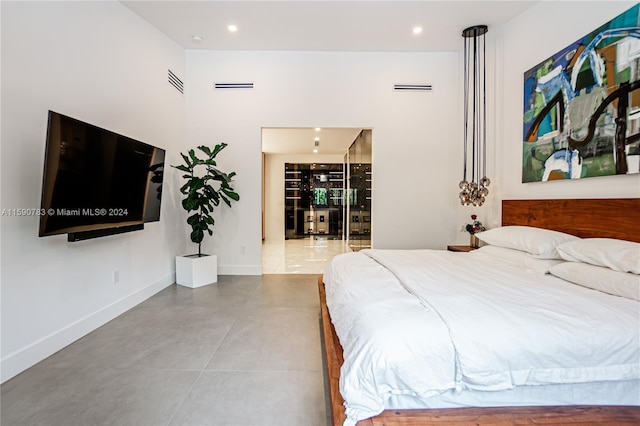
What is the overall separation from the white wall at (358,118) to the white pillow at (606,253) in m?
2.37

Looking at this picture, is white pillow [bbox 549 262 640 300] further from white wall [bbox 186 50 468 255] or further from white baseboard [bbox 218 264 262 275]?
white baseboard [bbox 218 264 262 275]

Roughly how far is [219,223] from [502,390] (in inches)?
160

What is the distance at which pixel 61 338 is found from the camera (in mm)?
2305

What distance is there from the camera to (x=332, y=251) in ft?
22.4

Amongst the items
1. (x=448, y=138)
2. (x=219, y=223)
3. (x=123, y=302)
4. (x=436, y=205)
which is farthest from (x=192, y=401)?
(x=448, y=138)

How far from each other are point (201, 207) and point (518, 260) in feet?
12.4

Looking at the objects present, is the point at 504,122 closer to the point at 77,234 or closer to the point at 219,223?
the point at 219,223

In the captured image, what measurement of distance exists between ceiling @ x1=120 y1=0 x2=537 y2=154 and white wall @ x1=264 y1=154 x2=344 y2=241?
5.34 metres

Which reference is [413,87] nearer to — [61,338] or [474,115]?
[474,115]

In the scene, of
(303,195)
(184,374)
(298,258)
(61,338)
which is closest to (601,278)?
(184,374)

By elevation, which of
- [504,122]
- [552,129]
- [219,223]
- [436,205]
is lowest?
[219,223]

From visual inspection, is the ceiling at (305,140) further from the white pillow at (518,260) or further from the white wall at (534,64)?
the white pillow at (518,260)

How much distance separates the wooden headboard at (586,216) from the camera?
2076 mm

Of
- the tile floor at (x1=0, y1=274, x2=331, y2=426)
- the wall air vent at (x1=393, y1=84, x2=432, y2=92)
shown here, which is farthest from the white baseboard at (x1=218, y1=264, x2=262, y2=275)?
the wall air vent at (x1=393, y1=84, x2=432, y2=92)
